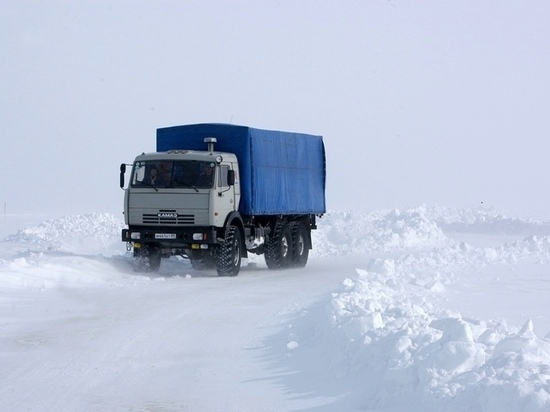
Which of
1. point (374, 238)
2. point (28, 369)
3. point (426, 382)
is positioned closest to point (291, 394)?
point (426, 382)

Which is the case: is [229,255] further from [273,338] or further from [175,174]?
[273,338]

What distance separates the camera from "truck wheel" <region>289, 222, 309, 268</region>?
82.9 feet

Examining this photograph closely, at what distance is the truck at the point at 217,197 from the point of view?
67.2 ft

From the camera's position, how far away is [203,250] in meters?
20.7

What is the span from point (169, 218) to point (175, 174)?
991 mm

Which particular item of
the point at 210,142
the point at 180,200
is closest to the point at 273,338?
the point at 180,200

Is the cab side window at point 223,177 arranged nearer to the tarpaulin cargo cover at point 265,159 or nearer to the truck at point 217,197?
the truck at point 217,197

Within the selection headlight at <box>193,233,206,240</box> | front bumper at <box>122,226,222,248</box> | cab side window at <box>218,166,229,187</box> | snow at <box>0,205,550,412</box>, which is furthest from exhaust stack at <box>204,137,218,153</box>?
snow at <box>0,205,550,412</box>

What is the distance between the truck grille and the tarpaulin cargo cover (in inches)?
75.1

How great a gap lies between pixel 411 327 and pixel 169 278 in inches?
467

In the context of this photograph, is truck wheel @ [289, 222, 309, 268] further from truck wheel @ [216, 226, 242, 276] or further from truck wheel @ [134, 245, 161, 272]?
truck wheel @ [134, 245, 161, 272]

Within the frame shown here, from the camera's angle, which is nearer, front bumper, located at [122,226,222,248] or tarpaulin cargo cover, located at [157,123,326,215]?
front bumper, located at [122,226,222,248]

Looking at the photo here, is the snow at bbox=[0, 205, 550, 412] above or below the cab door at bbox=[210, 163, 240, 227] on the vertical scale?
below

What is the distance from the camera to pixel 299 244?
83.8 feet
